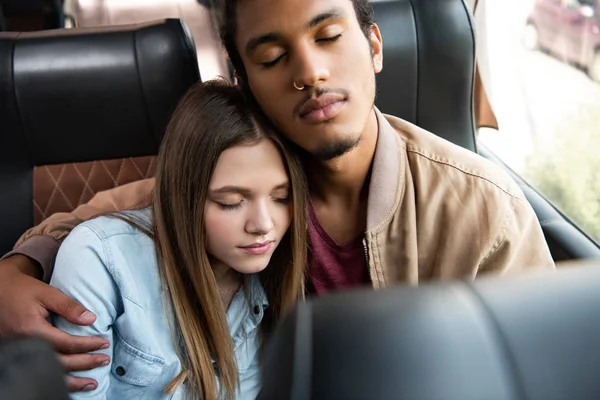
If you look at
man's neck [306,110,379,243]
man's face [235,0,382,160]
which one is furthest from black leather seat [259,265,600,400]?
man's neck [306,110,379,243]

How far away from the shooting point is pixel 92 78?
1340mm

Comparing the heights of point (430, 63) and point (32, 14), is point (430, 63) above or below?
below

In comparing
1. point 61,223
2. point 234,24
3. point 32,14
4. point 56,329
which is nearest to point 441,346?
point 56,329

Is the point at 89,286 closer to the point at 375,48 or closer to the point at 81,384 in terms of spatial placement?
the point at 81,384

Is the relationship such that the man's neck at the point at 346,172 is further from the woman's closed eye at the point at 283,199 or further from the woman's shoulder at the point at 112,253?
the woman's shoulder at the point at 112,253

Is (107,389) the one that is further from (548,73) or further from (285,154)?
(548,73)

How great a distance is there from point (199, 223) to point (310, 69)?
0.97ft

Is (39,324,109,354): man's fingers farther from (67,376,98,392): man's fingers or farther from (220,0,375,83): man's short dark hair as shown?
(220,0,375,83): man's short dark hair

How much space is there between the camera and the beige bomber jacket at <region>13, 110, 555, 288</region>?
101 cm

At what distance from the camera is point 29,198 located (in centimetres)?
143

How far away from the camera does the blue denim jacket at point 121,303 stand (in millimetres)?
923

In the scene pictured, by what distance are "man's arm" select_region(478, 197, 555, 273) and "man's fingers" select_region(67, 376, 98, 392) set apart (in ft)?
2.12

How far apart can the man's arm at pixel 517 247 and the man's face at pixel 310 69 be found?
287 mm

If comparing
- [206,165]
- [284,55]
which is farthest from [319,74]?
[206,165]
